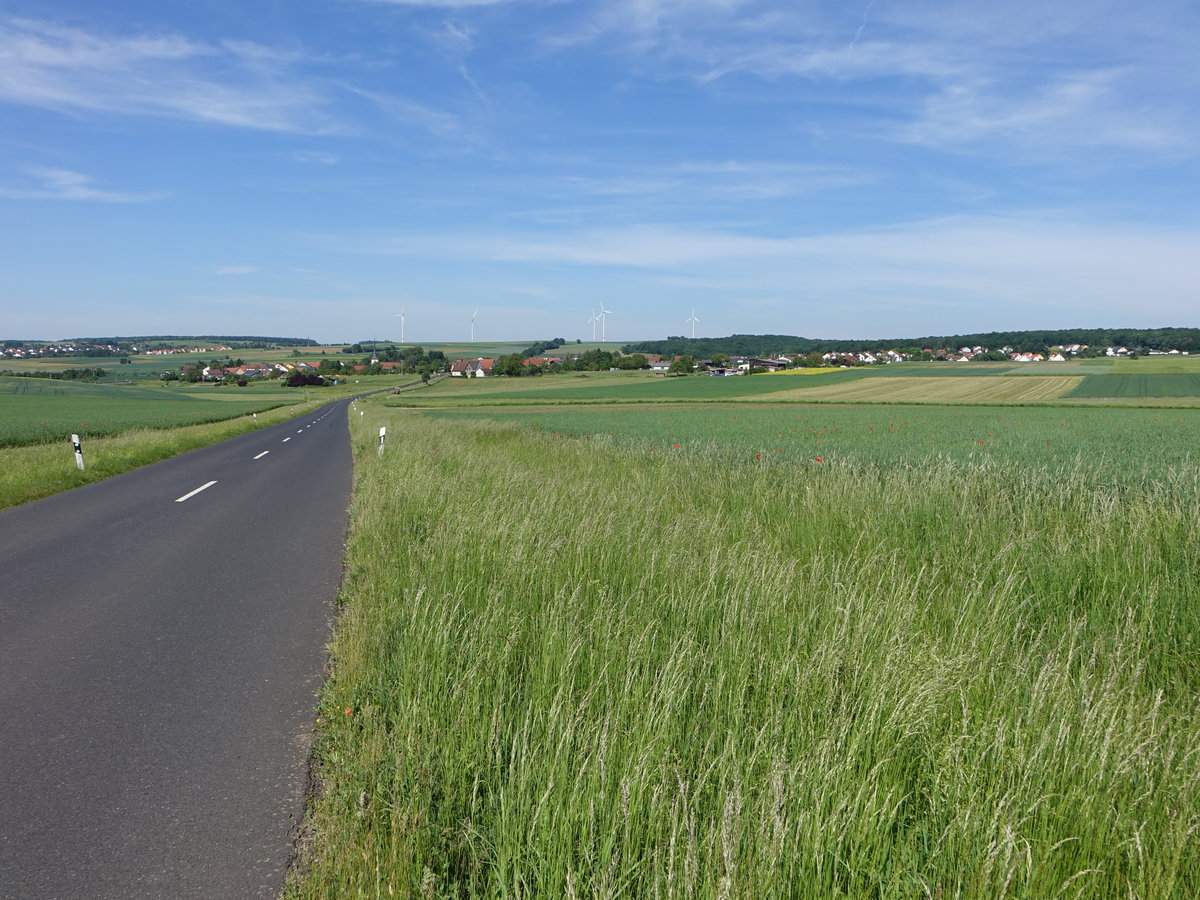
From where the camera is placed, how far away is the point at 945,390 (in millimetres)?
64625

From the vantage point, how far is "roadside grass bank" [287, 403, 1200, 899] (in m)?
2.39

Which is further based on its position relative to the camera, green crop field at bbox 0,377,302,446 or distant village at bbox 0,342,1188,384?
distant village at bbox 0,342,1188,384

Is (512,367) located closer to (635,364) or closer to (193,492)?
(635,364)

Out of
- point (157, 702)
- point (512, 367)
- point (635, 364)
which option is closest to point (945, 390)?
point (157, 702)

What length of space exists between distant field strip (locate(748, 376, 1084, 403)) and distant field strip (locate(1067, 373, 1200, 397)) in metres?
1.57

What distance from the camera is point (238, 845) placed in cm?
313

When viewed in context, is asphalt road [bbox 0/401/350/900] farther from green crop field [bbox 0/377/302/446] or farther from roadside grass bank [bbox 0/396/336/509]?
green crop field [bbox 0/377/302/446]

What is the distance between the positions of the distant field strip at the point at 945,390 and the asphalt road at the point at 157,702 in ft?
175

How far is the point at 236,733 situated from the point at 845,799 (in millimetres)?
3562

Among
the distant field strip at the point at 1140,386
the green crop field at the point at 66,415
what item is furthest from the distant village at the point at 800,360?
the green crop field at the point at 66,415

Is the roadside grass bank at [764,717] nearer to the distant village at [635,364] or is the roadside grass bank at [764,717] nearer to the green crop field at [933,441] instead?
the green crop field at [933,441]

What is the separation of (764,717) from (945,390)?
69.1 meters

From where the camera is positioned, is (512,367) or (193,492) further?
(512,367)

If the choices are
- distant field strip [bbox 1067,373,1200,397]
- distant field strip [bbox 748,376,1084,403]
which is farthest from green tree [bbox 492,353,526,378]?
distant field strip [bbox 1067,373,1200,397]
